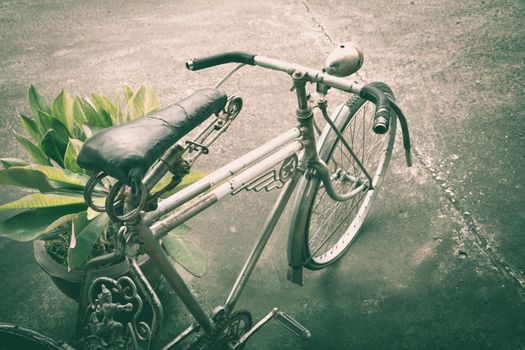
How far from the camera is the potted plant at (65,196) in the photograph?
1802mm

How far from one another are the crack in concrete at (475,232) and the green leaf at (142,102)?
171cm

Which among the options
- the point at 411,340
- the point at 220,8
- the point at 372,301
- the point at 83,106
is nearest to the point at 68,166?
the point at 83,106

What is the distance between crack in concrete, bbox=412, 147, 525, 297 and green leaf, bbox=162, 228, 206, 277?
1.48 m

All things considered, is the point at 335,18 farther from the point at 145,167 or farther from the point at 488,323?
the point at 145,167

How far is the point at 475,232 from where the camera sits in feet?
8.39

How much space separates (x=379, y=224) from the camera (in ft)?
8.80

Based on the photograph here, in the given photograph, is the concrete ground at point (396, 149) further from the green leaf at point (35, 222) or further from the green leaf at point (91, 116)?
the green leaf at point (91, 116)

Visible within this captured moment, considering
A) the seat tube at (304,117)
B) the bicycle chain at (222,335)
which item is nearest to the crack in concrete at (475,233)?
the seat tube at (304,117)

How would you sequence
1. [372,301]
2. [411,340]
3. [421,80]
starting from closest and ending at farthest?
[411,340] → [372,301] → [421,80]

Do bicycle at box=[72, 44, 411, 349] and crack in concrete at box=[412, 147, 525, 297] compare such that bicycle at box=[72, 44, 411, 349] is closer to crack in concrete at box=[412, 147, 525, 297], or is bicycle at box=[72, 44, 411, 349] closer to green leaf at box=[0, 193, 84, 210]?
green leaf at box=[0, 193, 84, 210]

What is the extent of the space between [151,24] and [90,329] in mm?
3339

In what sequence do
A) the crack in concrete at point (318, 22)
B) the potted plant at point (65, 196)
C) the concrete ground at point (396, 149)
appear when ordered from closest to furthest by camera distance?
the potted plant at point (65, 196) < the concrete ground at point (396, 149) < the crack in concrete at point (318, 22)

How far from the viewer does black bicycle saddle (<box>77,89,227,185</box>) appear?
1168 mm

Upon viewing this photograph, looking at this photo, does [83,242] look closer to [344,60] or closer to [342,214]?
[344,60]
